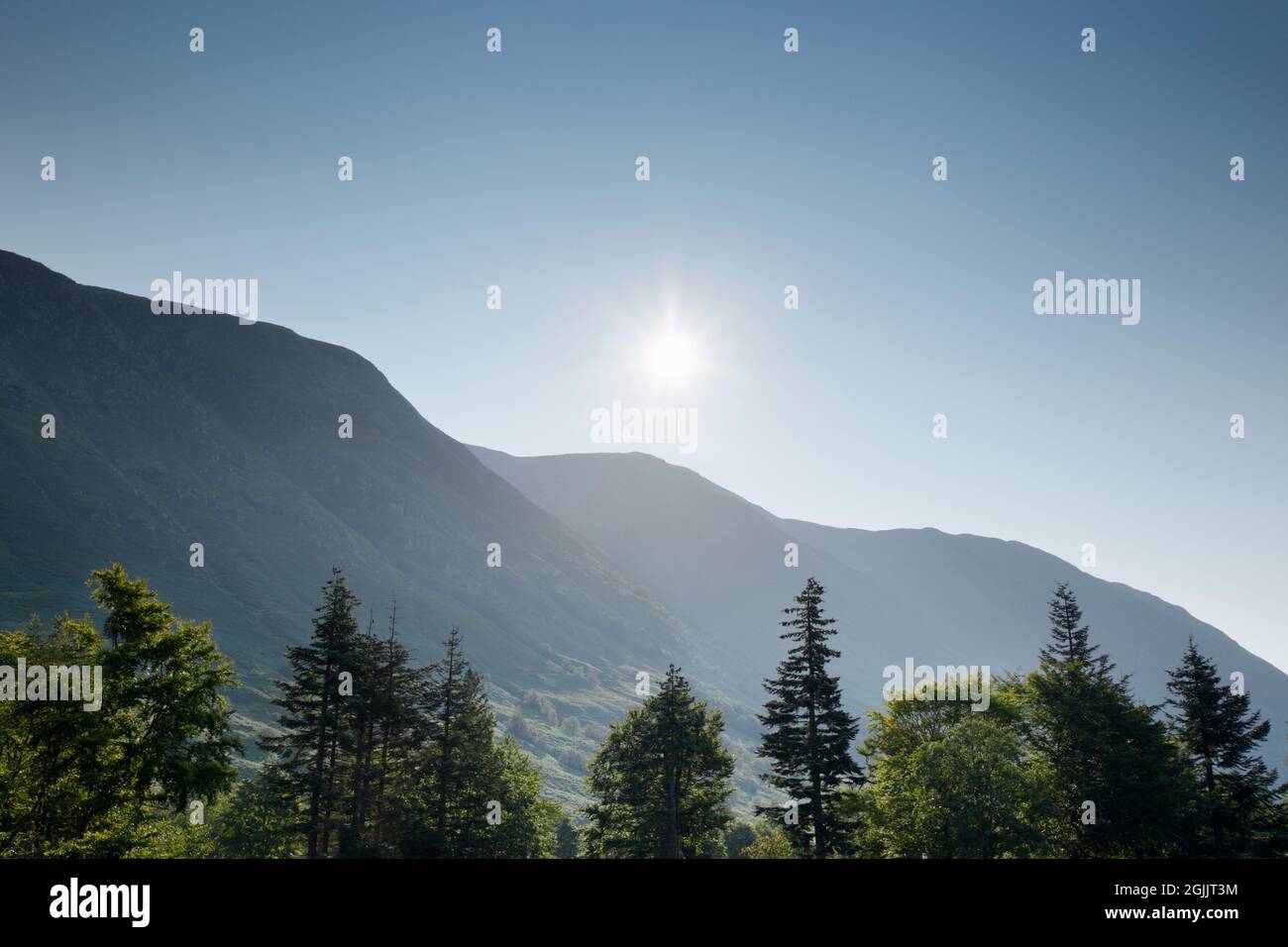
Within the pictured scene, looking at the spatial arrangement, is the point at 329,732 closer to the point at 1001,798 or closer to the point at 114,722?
the point at 114,722

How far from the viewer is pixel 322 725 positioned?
126 feet

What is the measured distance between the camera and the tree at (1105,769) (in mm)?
38156

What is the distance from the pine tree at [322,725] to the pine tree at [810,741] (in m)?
23.7

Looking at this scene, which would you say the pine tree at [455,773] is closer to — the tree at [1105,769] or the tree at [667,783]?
the tree at [667,783]

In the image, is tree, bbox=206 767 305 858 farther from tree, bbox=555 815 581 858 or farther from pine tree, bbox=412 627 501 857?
tree, bbox=555 815 581 858

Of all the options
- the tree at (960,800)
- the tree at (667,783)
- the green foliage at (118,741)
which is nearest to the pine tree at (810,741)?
the tree at (960,800)

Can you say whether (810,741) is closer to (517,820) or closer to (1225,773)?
(517,820)

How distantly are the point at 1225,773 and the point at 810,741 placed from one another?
2636 centimetres

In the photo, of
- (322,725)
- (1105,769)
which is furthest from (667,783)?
(1105,769)

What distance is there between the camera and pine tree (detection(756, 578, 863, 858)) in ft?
129

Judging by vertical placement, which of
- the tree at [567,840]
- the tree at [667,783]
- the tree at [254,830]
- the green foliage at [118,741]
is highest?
the green foliage at [118,741]

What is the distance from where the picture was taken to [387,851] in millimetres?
38812
